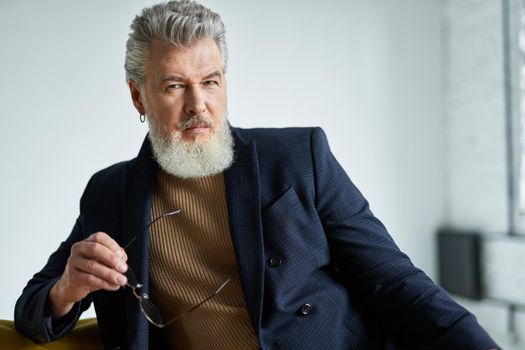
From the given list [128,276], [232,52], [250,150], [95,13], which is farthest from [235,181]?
[232,52]

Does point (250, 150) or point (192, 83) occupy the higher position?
point (192, 83)

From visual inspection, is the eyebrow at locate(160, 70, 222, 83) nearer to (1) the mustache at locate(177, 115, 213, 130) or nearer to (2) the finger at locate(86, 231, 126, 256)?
(1) the mustache at locate(177, 115, 213, 130)

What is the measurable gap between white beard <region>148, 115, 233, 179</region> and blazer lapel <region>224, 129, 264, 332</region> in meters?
0.03

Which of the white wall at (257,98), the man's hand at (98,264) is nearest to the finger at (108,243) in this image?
the man's hand at (98,264)

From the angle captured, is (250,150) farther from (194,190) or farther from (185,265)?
(185,265)

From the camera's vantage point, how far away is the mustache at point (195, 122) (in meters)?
1.55

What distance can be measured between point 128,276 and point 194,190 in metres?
0.34

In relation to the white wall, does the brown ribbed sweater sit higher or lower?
lower

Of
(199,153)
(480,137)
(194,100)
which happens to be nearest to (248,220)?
(199,153)

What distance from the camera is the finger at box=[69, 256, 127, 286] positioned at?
49.2 inches

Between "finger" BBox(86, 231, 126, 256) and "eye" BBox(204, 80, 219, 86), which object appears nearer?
"finger" BBox(86, 231, 126, 256)

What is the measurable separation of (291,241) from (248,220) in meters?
0.12

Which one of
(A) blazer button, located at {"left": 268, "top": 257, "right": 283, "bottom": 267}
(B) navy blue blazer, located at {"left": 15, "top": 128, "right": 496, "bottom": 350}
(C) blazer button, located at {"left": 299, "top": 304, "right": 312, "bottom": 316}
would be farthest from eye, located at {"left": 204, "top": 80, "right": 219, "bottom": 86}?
(C) blazer button, located at {"left": 299, "top": 304, "right": 312, "bottom": 316}

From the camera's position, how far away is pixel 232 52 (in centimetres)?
321
